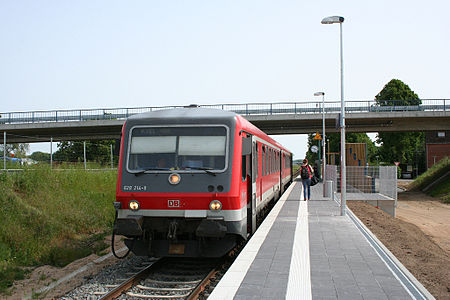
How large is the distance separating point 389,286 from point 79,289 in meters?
4.99

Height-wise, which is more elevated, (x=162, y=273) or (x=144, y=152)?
(x=144, y=152)

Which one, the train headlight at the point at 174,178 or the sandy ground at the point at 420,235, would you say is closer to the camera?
the train headlight at the point at 174,178

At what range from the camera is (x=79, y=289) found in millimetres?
7488

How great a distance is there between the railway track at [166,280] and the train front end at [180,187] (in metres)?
0.44

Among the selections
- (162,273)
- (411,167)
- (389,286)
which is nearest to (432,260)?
(389,286)

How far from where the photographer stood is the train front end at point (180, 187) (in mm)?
8125

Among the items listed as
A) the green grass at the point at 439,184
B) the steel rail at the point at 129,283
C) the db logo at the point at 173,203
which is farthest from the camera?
the green grass at the point at 439,184

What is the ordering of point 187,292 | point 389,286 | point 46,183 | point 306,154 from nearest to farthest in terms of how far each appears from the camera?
point 389,286, point 187,292, point 46,183, point 306,154

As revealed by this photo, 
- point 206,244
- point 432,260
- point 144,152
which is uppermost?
point 144,152

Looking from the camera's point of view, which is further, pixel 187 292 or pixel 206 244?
pixel 206 244

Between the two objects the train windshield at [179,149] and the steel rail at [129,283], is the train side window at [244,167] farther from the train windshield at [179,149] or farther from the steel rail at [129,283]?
the steel rail at [129,283]

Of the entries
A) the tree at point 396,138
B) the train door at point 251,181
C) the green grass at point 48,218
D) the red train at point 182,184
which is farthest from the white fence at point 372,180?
the tree at point 396,138

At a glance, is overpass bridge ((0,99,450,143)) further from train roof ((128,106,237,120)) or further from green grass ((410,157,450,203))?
train roof ((128,106,237,120))

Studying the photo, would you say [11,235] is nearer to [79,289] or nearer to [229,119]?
[79,289]
